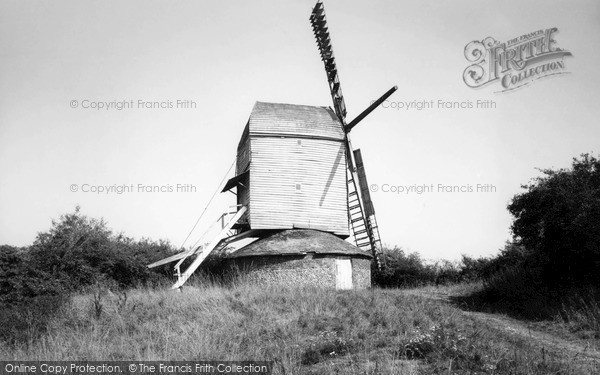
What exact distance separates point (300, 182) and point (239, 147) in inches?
189

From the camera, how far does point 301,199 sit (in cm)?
2058

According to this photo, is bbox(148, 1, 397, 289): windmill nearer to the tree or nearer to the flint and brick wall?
the flint and brick wall

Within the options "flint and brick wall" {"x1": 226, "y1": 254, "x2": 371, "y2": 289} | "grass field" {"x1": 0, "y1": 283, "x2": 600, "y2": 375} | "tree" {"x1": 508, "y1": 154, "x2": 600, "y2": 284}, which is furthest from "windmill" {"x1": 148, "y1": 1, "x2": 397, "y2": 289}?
"tree" {"x1": 508, "y1": 154, "x2": 600, "y2": 284}

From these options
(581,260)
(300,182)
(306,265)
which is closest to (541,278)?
(581,260)

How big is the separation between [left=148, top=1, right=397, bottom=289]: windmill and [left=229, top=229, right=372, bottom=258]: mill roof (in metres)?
0.04

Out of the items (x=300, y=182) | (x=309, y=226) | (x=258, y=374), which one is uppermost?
(x=300, y=182)

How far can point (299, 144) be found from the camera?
20828 millimetres

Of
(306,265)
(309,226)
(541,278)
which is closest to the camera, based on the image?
(541,278)

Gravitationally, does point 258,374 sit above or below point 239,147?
below

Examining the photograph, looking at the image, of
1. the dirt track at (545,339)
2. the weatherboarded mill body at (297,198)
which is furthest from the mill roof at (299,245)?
the dirt track at (545,339)

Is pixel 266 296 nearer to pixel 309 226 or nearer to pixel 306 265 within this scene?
pixel 306 265

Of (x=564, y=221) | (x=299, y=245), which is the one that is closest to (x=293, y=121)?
(x=299, y=245)

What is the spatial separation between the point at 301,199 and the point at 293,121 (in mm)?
3644

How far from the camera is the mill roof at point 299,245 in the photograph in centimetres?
1859
